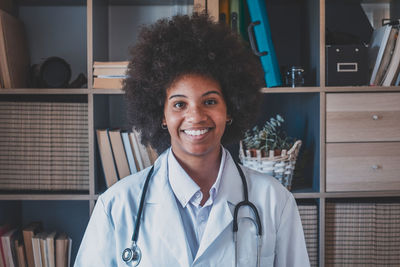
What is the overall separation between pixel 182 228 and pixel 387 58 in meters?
1.31

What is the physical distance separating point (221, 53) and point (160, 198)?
474 millimetres

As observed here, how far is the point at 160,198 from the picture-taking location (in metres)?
1.09

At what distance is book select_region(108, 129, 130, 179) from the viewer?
5.79ft

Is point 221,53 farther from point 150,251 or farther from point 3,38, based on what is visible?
point 3,38

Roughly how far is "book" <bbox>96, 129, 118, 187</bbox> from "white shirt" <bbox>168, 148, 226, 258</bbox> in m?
0.72

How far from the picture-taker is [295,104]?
2100mm

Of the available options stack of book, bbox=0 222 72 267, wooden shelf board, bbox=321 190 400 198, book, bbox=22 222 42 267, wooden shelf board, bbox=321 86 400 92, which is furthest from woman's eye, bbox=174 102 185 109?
book, bbox=22 222 42 267

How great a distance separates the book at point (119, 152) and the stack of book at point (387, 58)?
121 centimetres

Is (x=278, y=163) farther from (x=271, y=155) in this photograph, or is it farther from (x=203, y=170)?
(x=203, y=170)

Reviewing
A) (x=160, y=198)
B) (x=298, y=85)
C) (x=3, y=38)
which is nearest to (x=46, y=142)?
(x=3, y=38)

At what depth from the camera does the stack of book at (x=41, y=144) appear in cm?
176

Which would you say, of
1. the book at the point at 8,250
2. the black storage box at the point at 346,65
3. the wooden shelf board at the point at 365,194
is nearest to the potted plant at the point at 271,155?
the wooden shelf board at the point at 365,194

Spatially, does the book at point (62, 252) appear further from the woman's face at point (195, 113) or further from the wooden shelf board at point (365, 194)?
the wooden shelf board at point (365, 194)

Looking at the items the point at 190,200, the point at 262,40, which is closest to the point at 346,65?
the point at 262,40
